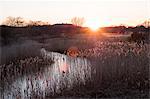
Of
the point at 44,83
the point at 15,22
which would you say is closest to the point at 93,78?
the point at 44,83

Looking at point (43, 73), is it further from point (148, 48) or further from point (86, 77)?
point (148, 48)

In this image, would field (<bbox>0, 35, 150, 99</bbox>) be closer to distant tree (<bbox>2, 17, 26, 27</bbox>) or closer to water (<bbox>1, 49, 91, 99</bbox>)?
water (<bbox>1, 49, 91, 99</bbox>)

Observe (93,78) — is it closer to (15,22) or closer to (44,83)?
(44,83)

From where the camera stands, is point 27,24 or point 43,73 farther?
point 27,24

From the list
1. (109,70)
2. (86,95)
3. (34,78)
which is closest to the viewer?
(86,95)

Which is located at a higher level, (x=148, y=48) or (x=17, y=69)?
(x=148, y=48)

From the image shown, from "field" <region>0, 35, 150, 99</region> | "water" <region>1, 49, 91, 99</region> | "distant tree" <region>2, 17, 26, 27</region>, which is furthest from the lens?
"distant tree" <region>2, 17, 26, 27</region>

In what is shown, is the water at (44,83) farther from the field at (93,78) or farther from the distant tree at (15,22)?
the distant tree at (15,22)

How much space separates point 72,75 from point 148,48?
256 centimetres

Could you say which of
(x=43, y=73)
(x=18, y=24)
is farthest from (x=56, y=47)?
(x=18, y=24)

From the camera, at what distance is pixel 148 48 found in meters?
11.0

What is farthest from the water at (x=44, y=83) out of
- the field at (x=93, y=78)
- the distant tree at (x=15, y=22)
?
the distant tree at (x=15, y=22)

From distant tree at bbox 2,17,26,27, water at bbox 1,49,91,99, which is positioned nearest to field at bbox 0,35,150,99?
water at bbox 1,49,91,99

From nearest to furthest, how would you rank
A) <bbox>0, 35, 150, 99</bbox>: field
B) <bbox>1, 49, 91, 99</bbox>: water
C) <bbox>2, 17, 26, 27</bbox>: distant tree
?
<bbox>0, 35, 150, 99</bbox>: field → <bbox>1, 49, 91, 99</bbox>: water → <bbox>2, 17, 26, 27</bbox>: distant tree
